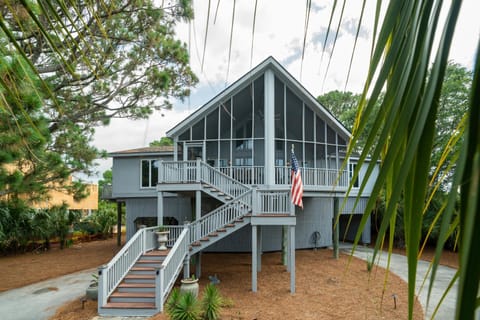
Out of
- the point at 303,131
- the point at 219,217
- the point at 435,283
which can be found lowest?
the point at 435,283

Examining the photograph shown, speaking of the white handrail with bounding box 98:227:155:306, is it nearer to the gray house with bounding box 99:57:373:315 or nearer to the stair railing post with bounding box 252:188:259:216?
the gray house with bounding box 99:57:373:315

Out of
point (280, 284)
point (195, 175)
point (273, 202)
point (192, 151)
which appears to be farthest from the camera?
point (192, 151)

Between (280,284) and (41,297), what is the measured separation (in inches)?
312

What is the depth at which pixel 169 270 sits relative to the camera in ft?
30.6

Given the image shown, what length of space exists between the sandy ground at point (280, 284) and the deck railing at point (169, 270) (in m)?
0.60

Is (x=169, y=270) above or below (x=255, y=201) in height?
below

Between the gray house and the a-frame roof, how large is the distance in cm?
4

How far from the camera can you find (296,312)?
8.09 meters

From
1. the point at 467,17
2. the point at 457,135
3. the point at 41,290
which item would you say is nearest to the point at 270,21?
the point at 467,17

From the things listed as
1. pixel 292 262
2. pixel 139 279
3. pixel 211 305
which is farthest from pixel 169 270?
pixel 292 262

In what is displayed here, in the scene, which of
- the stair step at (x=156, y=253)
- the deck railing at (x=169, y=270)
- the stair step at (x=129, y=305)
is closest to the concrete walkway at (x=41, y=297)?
the stair step at (x=129, y=305)

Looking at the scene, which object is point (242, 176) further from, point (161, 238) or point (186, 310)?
point (186, 310)

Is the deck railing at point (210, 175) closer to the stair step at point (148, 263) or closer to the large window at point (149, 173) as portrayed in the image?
the stair step at point (148, 263)

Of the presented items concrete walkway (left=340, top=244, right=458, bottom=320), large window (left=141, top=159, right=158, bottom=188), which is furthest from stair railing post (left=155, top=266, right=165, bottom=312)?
large window (left=141, top=159, right=158, bottom=188)
